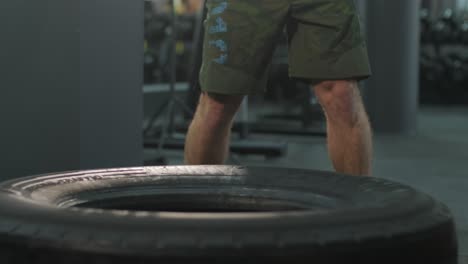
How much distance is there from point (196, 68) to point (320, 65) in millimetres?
1918

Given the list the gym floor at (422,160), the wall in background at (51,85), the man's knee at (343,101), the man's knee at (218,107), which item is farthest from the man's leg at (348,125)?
the wall in background at (51,85)

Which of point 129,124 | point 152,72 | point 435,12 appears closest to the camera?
point 129,124

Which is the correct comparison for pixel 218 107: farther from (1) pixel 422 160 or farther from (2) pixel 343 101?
(1) pixel 422 160

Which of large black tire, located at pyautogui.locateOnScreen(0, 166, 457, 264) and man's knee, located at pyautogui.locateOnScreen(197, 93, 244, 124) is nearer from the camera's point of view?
large black tire, located at pyautogui.locateOnScreen(0, 166, 457, 264)

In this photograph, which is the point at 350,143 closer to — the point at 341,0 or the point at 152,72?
the point at 341,0

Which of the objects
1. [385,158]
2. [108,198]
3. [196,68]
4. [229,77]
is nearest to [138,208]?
[108,198]

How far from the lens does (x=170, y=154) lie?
3961 mm

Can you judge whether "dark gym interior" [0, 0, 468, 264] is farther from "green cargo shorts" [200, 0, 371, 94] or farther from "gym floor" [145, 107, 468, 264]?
"green cargo shorts" [200, 0, 371, 94]

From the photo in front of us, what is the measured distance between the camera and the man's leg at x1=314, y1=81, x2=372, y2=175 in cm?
165

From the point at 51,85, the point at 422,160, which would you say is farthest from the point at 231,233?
the point at 422,160

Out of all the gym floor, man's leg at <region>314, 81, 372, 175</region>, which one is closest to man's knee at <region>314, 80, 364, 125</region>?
man's leg at <region>314, 81, 372, 175</region>

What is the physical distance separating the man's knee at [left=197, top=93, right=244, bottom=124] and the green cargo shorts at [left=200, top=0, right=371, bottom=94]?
0.12 feet

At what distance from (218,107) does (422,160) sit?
2193 millimetres

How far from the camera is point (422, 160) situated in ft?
12.1
